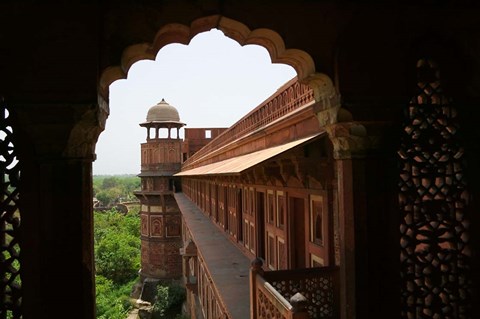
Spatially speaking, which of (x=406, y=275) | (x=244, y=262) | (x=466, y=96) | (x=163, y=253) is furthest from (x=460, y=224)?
(x=163, y=253)

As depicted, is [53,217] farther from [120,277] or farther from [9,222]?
[120,277]

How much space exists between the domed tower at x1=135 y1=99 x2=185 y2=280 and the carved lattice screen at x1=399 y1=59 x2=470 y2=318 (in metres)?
28.2

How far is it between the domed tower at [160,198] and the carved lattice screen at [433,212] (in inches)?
1112

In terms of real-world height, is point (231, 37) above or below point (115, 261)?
above

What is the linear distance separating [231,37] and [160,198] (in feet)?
94.9

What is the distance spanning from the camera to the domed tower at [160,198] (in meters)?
29.9

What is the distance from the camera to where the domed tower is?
29875 mm

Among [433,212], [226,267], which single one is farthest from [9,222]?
[226,267]

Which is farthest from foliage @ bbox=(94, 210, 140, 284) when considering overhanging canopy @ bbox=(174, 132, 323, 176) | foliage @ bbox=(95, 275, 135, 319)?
overhanging canopy @ bbox=(174, 132, 323, 176)

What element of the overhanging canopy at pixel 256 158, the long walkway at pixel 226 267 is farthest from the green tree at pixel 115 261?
the overhanging canopy at pixel 256 158

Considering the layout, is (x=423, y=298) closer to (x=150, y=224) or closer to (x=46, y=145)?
(x=46, y=145)

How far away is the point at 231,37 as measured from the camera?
2857mm

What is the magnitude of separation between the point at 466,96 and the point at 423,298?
148 cm

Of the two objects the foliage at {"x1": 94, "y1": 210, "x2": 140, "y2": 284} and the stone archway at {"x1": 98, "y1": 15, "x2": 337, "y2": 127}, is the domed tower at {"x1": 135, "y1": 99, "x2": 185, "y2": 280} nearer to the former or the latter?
the foliage at {"x1": 94, "y1": 210, "x2": 140, "y2": 284}
